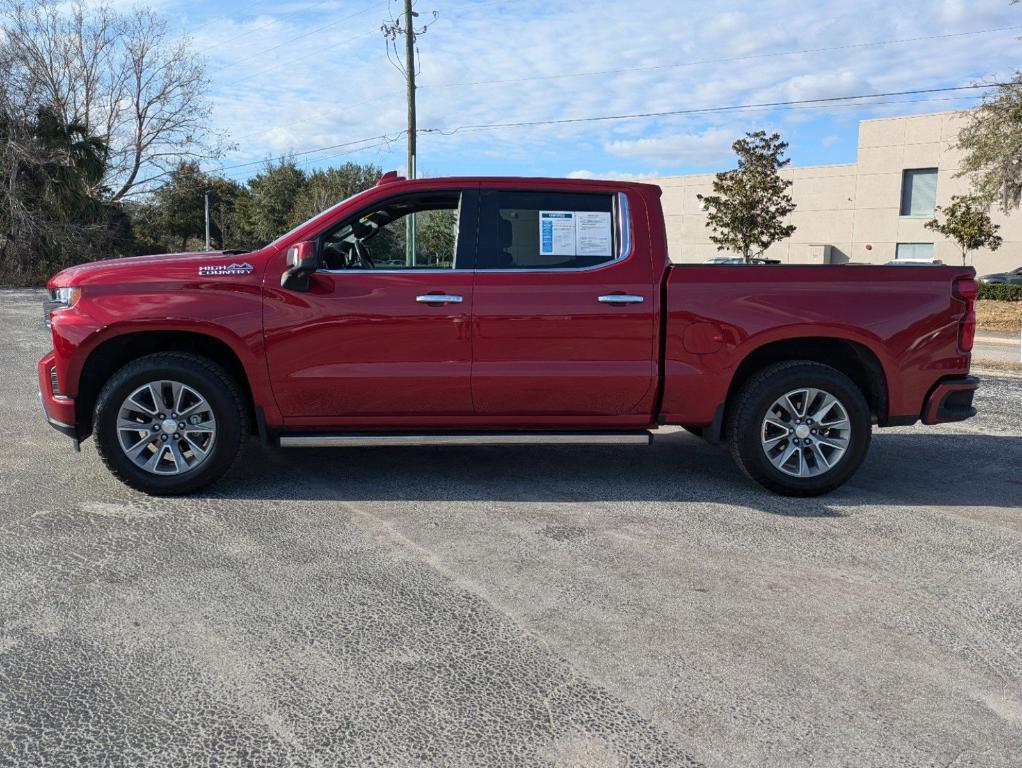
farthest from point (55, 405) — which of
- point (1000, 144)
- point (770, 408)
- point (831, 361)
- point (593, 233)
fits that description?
point (1000, 144)

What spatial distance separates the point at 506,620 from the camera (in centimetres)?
372

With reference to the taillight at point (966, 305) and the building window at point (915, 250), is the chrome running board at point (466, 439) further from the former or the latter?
the building window at point (915, 250)

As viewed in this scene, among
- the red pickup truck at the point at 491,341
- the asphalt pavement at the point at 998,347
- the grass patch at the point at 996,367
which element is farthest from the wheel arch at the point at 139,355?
the asphalt pavement at the point at 998,347

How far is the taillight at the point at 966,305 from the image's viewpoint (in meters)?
5.62

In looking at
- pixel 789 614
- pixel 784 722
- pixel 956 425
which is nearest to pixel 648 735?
pixel 784 722

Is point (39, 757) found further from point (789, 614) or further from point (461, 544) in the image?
point (789, 614)

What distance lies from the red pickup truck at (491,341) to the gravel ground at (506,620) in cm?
41

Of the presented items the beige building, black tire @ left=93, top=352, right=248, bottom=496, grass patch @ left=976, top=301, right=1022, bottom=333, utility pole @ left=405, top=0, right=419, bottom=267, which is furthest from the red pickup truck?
the beige building

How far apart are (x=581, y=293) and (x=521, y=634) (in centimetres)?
248

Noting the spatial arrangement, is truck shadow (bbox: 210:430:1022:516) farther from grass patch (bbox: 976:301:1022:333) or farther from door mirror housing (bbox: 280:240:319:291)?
grass patch (bbox: 976:301:1022:333)

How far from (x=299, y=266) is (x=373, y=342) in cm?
63

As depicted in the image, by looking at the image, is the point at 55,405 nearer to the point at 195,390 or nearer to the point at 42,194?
the point at 195,390

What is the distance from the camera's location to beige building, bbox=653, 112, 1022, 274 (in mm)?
41872

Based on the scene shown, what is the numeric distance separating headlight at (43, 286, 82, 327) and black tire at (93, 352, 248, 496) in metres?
0.51
